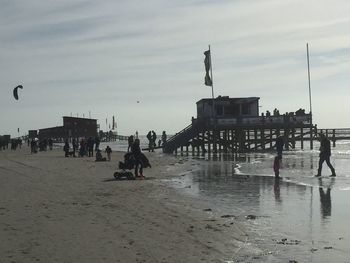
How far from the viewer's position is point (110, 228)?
8500mm

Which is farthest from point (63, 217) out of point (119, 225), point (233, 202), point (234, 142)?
point (234, 142)

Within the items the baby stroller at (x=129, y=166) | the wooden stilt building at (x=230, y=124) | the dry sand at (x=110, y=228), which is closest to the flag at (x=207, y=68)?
the wooden stilt building at (x=230, y=124)

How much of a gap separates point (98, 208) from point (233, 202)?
3633 millimetres

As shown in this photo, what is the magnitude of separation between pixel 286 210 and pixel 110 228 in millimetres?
4502

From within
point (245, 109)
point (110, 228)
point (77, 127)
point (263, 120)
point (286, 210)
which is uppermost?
point (77, 127)

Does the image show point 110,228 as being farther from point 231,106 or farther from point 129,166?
point 231,106

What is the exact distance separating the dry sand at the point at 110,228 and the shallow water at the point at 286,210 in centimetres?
50

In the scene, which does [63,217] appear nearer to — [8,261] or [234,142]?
[8,261]

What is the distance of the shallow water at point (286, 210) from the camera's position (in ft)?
24.5

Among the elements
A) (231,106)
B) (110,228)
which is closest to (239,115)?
(231,106)

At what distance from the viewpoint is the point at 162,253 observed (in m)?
6.93

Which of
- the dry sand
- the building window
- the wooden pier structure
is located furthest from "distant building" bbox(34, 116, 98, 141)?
the dry sand

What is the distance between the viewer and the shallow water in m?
7.45

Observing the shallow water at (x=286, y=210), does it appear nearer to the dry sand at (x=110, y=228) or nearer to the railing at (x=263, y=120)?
the dry sand at (x=110, y=228)
